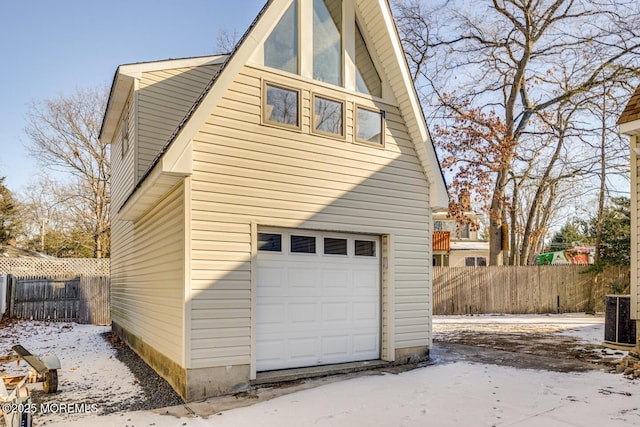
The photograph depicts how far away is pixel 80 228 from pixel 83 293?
1554cm

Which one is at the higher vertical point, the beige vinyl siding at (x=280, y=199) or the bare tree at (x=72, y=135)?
the bare tree at (x=72, y=135)

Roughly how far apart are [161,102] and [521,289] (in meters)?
14.6

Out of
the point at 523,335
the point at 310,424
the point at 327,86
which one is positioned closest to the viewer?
the point at 310,424

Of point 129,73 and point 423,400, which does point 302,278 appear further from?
point 129,73

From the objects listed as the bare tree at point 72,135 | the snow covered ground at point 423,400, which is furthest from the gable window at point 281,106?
the bare tree at point 72,135

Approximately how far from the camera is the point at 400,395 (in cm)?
609

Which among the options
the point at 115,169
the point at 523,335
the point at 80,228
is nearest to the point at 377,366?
the point at 523,335

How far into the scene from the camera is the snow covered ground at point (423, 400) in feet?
16.8

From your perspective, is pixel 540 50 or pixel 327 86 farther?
pixel 540 50

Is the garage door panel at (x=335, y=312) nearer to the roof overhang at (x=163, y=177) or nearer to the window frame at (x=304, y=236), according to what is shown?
the window frame at (x=304, y=236)

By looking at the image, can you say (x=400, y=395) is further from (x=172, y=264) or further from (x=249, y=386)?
(x=172, y=264)

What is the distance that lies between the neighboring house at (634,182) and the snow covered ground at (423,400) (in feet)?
7.99

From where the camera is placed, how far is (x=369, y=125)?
26.5 feet

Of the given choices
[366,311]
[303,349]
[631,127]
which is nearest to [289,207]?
[303,349]
